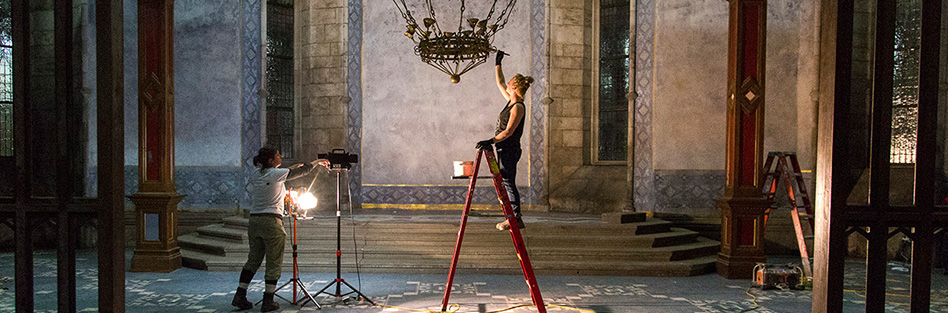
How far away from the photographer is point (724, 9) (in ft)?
32.4

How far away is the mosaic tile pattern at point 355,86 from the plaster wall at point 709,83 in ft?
19.5

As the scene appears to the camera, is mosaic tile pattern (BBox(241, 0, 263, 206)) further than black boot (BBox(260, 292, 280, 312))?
Yes

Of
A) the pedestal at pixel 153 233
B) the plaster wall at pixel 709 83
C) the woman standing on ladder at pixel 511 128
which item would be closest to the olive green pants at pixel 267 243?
the woman standing on ladder at pixel 511 128

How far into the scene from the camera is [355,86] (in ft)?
39.3

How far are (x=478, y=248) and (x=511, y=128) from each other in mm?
3089

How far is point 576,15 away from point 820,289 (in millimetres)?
9837

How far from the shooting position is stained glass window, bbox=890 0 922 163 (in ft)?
30.0

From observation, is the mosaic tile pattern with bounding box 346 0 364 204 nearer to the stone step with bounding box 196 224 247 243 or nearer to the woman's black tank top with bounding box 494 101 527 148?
the stone step with bounding box 196 224 247 243

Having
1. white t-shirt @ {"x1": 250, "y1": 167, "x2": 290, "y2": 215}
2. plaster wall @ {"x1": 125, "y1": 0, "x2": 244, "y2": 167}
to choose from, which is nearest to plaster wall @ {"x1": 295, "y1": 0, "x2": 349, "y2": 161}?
plaster wall @ {"x1": 125, "y1": 0, "x2": 244, "y2": 167}

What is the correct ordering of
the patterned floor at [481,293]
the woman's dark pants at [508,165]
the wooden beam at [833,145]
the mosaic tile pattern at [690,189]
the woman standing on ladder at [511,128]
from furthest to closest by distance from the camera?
1. the mosaic tile pattern at [690,189]
2. the woman's dark pants at [508,165]
3. the patterned floor at [481,293]
4. the woman standing on ladder at [511,128]
5. the wooden beam at [833,145]

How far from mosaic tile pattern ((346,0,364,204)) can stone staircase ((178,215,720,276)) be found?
2.88 metres

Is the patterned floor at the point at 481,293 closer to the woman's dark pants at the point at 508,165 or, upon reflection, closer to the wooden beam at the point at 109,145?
the woman's dark pants at the point at 508,165

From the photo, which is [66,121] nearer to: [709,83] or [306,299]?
[306,299]

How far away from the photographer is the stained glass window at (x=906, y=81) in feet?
30.0
